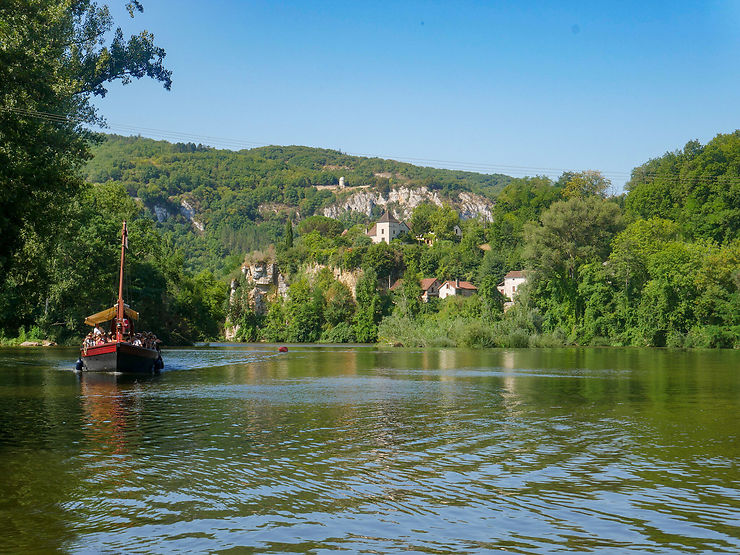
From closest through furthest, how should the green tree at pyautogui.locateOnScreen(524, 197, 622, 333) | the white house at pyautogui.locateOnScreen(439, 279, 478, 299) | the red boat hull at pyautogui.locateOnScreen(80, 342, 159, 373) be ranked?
the red boat hull at pyautogui.locateOnScreen(80, 342, 159, 373) → the green tree at pyautogui.locateOnScreen(524, 197, 622, 333) → the white house at pyautogui.locateOnScreen(439, 279, 478, 299)

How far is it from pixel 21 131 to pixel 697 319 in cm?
8674

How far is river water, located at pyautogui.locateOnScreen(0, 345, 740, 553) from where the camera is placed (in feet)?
34.7

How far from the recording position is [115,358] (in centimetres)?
4200

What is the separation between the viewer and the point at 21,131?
27.2m

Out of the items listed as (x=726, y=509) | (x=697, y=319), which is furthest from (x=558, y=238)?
(x=726, y=509)

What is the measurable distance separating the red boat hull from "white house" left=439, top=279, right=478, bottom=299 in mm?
100923

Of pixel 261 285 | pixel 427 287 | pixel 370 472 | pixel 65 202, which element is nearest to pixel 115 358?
pixel 65 202

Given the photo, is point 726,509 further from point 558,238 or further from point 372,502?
point 558,238

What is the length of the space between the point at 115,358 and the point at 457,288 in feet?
338

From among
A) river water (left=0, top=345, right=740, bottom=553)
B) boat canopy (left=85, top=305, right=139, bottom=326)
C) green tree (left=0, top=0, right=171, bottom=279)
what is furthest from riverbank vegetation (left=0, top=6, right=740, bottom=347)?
river water (left=0, top=345, right=740, bottom=553)

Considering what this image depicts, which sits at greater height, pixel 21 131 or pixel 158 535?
pixel 21 131

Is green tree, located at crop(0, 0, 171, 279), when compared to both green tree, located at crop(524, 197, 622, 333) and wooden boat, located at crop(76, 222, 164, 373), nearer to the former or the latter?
wooden boat, located at crop(76, 222, 164, 373)

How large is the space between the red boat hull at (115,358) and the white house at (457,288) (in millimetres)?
100923

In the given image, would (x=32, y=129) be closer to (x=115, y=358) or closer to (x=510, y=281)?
(x=115, y=358)
